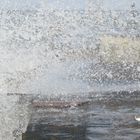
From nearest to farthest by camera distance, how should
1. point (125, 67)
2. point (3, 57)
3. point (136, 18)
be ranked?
point (3, 57)
point (125, 67)
point (136, 18)

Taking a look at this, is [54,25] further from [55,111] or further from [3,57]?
[55,111]

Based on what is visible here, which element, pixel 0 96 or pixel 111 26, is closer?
pixel 0 96

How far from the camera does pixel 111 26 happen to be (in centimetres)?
3447

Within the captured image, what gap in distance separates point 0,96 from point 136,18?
30.2m

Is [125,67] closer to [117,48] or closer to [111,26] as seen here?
[117,48]

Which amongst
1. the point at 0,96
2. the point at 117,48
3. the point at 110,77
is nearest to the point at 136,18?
the point at 117,48

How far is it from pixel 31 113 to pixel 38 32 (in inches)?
904

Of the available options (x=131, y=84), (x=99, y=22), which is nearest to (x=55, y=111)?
(x=131, y=84)

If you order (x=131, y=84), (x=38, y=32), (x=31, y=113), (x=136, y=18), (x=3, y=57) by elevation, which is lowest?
(x=31, y=113)

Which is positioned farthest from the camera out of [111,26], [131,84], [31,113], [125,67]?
[111,26]

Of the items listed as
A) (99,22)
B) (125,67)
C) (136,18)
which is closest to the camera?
(125,67)

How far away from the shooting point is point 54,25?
32.9 m

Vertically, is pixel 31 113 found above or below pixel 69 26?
below

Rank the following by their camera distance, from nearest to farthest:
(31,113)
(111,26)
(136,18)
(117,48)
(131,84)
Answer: (31,113)
(131,84)
(117,48)
(111,26)
(136,18)
